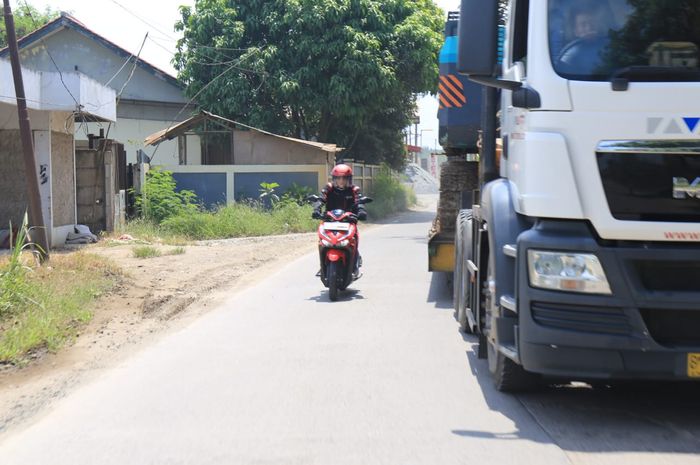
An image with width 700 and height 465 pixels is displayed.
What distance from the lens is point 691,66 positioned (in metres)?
4.88

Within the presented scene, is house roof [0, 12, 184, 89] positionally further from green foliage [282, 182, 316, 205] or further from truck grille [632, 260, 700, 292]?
truck grille [632, 260, 700, 292]

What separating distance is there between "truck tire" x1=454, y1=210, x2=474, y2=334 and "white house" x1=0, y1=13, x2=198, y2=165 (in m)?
23.9

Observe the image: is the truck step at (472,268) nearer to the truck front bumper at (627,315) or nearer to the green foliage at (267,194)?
the truck front bumper at (627,315)

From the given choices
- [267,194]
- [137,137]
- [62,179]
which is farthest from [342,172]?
[137,137]

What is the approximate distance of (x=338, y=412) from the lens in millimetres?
5723

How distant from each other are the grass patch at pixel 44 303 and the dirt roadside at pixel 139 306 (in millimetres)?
157

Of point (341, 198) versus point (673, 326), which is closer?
point (673, 326)

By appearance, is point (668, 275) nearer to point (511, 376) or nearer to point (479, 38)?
point (511, 376)

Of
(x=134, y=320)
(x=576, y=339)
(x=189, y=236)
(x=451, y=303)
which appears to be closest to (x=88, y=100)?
(x=189, y=236)

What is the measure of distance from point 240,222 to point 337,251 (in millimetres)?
12538

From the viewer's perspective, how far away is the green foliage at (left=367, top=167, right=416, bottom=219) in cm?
3291

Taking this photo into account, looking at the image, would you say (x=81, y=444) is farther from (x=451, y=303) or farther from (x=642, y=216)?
(x=451, y=303)

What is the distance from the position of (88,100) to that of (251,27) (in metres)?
14.6

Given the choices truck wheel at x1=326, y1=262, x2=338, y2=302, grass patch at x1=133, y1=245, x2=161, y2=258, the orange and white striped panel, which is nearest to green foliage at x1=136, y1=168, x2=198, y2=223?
grass patch at x1=133, y1=245, x2=161, y2=258
